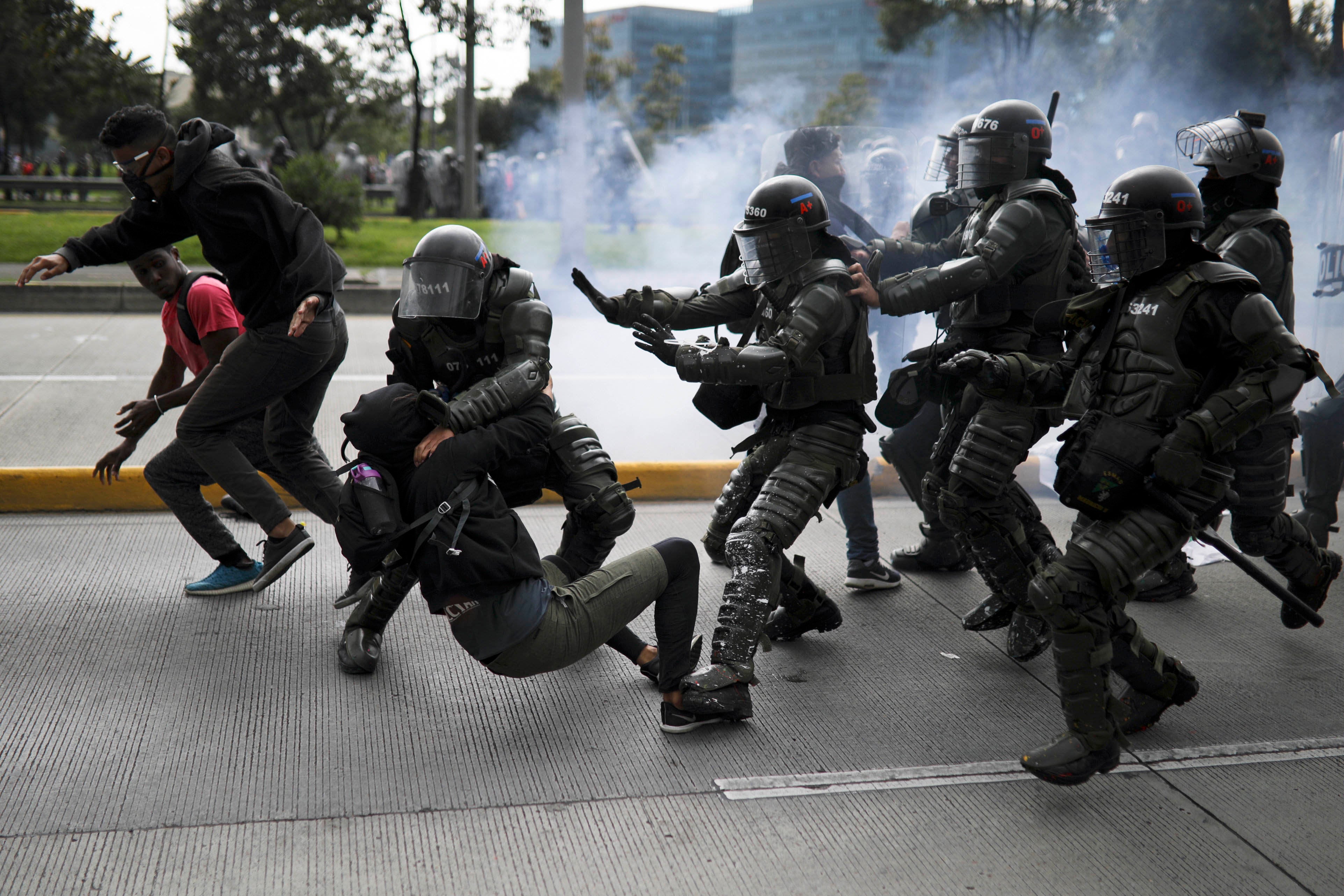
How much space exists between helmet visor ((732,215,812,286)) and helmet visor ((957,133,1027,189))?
0.86m

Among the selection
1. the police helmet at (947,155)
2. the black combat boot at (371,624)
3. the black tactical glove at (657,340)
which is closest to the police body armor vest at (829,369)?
the black tactical glove at (657,340)

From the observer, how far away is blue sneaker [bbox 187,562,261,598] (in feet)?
14.3

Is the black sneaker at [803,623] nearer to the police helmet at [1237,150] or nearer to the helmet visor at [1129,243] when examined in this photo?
the helmet visor at [1129,243]

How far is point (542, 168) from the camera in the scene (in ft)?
87.3

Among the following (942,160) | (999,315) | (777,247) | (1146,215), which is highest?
(942,160)

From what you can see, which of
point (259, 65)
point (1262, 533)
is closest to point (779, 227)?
point (1262, 533)

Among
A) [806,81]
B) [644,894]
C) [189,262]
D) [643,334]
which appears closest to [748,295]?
[643,334]

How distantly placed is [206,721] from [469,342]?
1.38 m

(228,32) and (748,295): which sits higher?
(228,32)

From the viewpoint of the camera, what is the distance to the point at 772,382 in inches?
135

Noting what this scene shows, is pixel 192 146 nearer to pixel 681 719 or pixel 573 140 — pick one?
pixel 681 719

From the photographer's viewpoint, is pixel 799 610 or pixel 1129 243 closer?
pixel 1129 243

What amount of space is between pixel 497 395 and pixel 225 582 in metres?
1.78

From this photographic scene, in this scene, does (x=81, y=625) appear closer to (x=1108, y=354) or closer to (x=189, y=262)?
(x=1108, y=354)
